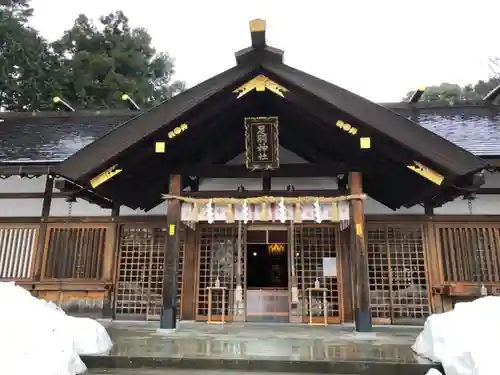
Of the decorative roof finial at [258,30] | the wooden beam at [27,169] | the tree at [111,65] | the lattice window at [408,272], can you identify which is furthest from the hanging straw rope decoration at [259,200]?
the tree at [111,65]

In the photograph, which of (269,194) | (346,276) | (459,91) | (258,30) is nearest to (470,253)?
(346,276)

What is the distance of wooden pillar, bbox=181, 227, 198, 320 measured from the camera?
30.0ft

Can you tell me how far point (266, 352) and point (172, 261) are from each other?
9.06 ft

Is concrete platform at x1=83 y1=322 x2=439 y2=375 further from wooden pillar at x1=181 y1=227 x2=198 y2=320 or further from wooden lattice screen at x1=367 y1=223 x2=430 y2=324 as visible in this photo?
wooden pillar at x1=181 y1=227 x2=198 y2=320

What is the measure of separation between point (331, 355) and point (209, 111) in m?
4.56

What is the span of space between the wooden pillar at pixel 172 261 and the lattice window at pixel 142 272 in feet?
6.95

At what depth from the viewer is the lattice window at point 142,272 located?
9.41m

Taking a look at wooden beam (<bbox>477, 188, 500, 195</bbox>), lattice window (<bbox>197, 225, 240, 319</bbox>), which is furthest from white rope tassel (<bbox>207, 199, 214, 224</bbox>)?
wooden beam (<bbox>477, 188, 500, 195</bbox>)

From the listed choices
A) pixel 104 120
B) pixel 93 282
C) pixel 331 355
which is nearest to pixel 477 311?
pixel 331 355

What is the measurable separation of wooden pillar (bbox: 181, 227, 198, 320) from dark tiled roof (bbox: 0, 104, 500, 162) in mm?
3442

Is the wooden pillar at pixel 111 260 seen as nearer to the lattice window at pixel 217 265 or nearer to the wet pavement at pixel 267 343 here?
the wet pavement at pixel 267 343

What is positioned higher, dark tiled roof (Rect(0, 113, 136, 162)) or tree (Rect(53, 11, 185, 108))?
tree (Rect(53, 11, 185, 108))

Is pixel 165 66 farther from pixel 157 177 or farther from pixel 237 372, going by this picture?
pixel 237 372

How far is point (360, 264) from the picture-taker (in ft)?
23.2
